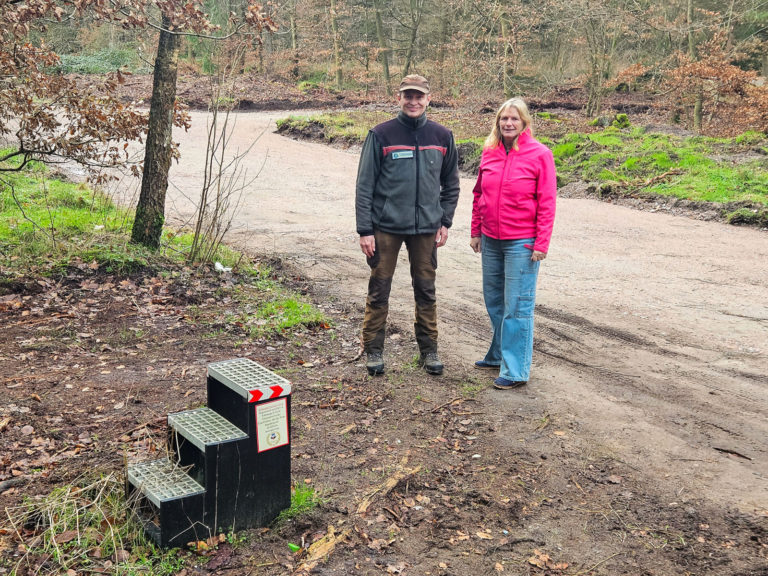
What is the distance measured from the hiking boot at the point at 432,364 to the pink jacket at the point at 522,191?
1.21 m

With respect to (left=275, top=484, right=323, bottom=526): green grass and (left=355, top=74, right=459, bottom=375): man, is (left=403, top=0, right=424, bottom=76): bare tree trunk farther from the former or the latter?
(left=275, top=484, right=323, bottom=526): green grass

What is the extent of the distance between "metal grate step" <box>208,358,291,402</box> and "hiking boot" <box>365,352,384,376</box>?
2.05 metres

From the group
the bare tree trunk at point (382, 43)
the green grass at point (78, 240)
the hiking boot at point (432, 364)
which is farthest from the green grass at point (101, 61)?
the hiking boot at point (432, 364)

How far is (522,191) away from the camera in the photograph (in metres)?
5.71

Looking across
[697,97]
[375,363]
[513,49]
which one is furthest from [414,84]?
[513,49]

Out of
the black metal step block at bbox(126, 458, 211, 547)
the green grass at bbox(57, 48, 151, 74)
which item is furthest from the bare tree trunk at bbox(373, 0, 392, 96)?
the black metal step block at bbox(126, 458, 211, 547)

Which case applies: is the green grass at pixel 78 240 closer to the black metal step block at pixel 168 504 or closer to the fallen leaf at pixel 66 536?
the black metal step block at pixel 168 504

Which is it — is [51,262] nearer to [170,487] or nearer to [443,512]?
[170,487]

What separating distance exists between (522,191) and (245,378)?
2818 mm

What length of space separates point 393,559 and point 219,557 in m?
0.89

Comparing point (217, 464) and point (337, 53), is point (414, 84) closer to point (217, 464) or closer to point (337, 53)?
point (217, 464)

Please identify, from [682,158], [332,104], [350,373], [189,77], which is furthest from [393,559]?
[189,77]

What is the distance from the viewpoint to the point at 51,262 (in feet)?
27.0

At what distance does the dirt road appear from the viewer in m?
5.02
